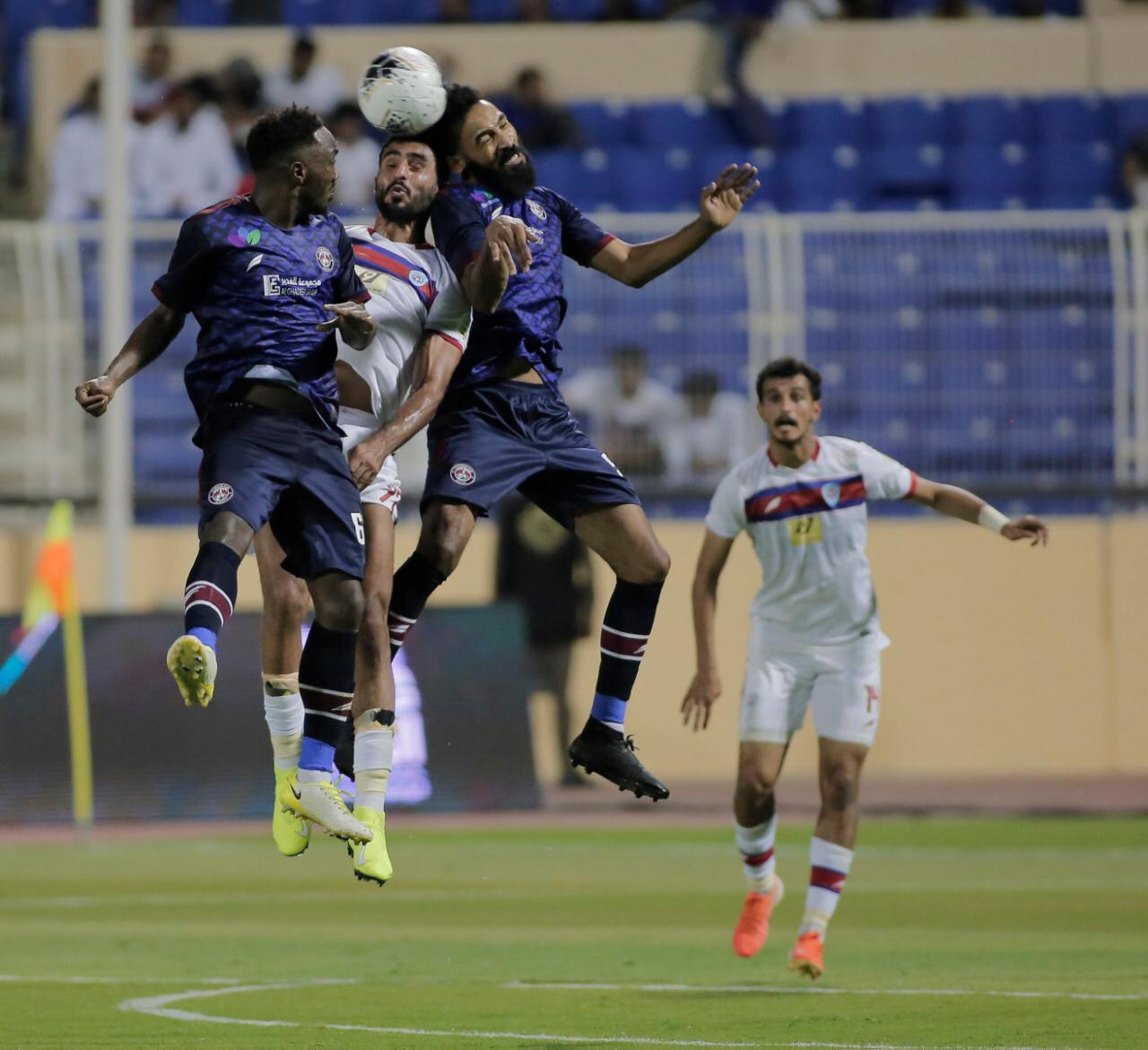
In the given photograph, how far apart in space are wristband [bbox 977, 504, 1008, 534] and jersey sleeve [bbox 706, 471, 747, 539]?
3.89 ft

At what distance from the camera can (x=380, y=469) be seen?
9.01 metres

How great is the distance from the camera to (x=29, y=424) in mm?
19672

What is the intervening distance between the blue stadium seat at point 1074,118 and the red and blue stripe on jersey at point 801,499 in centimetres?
1220

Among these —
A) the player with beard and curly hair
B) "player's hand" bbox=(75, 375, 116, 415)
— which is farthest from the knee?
"player's hand" bbox=(75, 375, 116, 415)

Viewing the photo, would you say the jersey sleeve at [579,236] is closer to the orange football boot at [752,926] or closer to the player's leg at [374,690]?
the player's leg at [374,690]

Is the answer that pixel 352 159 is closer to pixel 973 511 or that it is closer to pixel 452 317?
pixel 973 511

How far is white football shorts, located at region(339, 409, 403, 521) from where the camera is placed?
903cm

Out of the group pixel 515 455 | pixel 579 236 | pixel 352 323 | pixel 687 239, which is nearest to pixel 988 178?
pixel 579 236

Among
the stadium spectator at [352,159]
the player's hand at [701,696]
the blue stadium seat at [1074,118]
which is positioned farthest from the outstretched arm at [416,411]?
the blue stadium seat at [1074,118]

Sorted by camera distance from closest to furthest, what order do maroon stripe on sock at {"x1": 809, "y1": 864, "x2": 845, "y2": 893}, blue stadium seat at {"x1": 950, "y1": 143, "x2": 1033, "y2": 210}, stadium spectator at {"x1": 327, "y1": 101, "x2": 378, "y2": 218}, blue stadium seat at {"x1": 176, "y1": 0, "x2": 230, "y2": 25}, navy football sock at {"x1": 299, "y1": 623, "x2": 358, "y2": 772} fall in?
navy football sock at {"x1": 299, "y1": 623, "x2": 358, "y2": 772}
maroon stripe on sock at {"x1": 809, "y1": 864, "x2": 845, "y2": 893}
stadium spectator at {"x1": 327, "y1": 101, "x2": 378, "y2": 218}
blue stadium seat at {"x1": 950, "y1": 143, "x2": 1033, "y2": 210}
blue stadium seat at {"x1": 176, "y1": 0, "x2": 230, "y2": 25}

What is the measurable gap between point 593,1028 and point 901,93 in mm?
15601

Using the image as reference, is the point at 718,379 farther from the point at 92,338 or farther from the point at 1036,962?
the point at 1036,962

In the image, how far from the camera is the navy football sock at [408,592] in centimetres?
890

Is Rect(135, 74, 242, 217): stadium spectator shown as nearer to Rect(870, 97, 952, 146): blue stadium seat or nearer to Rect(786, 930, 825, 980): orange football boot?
Rect(870, 97, 952, 146): blue stadium seat
